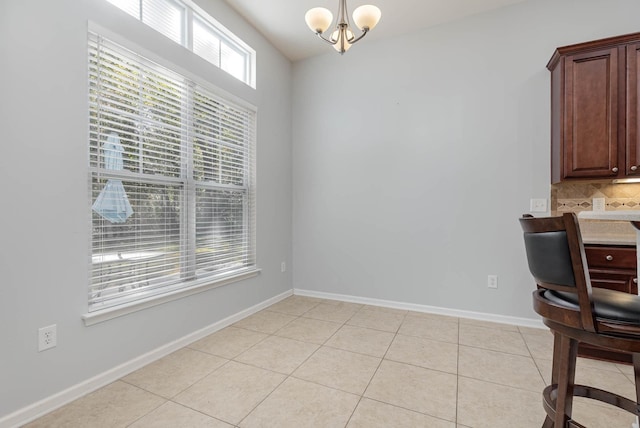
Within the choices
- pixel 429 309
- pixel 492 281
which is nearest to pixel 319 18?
pixel 492 281

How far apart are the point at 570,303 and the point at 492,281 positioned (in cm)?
212

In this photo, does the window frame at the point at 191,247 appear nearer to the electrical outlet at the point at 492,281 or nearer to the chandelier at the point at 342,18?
the chandelier at the point at 342,18

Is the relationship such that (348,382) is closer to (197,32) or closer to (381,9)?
(197,32)

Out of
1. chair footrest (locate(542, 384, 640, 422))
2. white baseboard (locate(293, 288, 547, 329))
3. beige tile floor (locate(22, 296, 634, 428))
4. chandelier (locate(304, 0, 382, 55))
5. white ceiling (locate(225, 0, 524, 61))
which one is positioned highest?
white ceiling (locate(225, 0, 524, 61))

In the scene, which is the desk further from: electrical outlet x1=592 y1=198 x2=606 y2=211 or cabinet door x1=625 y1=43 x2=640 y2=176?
electrical outlet x1=592 y1=198 x2=606 y2=211

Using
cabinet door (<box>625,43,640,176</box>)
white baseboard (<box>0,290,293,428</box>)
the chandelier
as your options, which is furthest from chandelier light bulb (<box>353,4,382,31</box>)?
white baseboard (<box>0,290,293,428</box>)

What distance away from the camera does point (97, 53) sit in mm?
1854

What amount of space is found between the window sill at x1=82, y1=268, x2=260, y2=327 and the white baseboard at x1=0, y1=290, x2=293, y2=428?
34 centimetres

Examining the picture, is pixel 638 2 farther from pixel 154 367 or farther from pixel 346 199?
pixel 154 367

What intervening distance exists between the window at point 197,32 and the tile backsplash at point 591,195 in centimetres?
328

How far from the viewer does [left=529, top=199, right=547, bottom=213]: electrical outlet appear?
2760 mm

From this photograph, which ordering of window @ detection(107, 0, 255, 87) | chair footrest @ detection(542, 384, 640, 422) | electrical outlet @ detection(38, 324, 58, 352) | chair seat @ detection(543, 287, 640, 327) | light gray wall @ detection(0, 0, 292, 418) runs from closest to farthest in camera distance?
chair seat @ detection(543, 287, 640, 327) → chair footrest @ detection(542, 384, 640, 422) → light gray wall @ detection(0, 0, 292, 418) → electrical outlet @ detection(38, 324, 58, 352) → window @ detection(107, 0, 255, 87)

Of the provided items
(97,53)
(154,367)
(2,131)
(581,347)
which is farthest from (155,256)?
(581,347)

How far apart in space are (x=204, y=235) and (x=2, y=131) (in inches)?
56.8
